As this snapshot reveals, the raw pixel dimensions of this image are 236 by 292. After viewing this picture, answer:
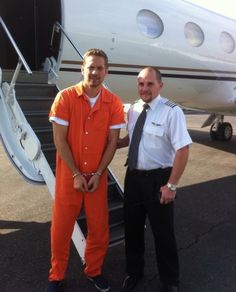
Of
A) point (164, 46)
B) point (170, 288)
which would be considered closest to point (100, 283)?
point (170, 288)

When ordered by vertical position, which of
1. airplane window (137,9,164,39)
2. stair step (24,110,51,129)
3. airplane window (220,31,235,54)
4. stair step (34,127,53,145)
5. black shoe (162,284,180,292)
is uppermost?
airplane window (137,9,164,39)

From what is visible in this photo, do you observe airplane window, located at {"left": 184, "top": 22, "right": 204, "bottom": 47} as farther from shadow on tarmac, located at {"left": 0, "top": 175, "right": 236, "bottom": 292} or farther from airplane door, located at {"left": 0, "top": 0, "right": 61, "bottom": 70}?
shadow on tarmac, located at {"left": 0, "top": 175, "right": 236, "bottom": 292}

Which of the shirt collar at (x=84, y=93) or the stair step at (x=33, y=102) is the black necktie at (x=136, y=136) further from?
the stair step at (x=33, y=102)

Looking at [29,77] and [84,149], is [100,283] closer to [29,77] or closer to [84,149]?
[84,149]

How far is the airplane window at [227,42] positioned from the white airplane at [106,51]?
2 centimetres

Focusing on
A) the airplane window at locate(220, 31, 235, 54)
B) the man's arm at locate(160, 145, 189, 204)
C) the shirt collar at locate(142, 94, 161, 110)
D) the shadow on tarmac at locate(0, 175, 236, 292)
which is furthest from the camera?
the airplane window at locate(220, 31, 235, 54)

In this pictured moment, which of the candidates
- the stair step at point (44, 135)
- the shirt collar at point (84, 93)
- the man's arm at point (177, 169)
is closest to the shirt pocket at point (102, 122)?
the shirt collar at point (84, 93)

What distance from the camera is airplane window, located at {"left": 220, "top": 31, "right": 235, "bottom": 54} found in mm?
9180

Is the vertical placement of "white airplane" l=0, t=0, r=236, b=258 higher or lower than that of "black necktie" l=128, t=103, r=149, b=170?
higher

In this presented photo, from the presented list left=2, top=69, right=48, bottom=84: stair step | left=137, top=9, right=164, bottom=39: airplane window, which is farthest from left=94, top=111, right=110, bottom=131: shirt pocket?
left=137, top=9, right=164, bottom=39: airplane window

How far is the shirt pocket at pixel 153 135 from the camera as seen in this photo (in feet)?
11.4

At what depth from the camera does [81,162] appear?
11.6 ft

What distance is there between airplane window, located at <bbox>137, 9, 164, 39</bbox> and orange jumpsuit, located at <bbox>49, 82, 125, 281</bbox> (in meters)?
3.91

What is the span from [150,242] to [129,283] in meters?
1.20
